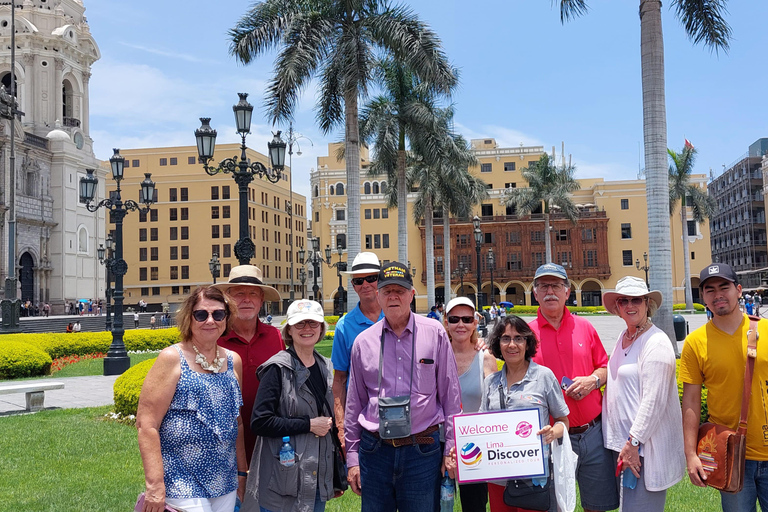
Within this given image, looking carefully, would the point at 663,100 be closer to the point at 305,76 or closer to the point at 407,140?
the point at 305,76

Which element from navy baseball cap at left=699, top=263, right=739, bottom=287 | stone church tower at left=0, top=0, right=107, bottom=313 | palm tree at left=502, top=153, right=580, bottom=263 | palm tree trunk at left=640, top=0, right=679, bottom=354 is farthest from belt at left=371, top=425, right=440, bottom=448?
stone church tower at left=0, top=0, right=107, bottom=313

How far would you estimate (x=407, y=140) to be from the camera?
31.2m

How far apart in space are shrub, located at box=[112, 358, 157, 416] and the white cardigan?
8.72 m

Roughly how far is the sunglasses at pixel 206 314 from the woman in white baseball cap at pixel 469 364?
68.8 inches

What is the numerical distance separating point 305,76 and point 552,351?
16.2 m

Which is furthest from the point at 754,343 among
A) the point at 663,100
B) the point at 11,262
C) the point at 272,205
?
the point at 272,205

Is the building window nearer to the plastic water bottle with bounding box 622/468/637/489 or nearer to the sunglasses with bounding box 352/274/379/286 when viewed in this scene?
the sunglasses with bounding box 352/274/379/286

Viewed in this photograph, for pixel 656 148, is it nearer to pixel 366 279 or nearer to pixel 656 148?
pixel 656 148

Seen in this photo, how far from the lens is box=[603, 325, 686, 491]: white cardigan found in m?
4.09

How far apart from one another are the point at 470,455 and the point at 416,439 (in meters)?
0.37

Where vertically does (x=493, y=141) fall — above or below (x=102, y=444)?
above

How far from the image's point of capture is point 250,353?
185 inches

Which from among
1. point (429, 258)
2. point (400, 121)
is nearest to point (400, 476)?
point (400, 121)

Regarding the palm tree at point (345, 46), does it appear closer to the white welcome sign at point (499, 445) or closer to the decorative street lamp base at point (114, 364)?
the decorative street lamp base at point (114, 364)
